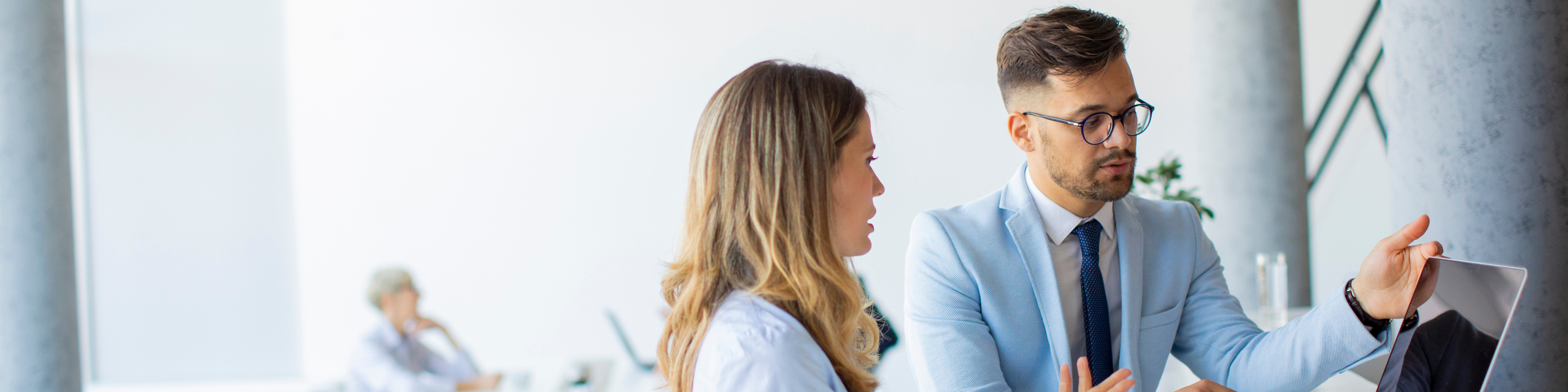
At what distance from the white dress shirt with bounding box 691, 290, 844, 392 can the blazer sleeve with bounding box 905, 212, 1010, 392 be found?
1.72ft

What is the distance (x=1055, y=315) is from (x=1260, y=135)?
3.10 meters

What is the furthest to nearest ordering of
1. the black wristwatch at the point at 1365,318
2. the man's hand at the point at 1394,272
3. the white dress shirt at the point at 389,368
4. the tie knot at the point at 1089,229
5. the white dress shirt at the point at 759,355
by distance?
the white dress shirt at the point at 389,368 < the tie knot at the point at 1089,229 < the black wristwatch at the point at 1365,318 < the man's hand at the point at 1394,272 < the white dress shirt at the point at 759,355

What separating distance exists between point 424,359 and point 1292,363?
11.8 ft

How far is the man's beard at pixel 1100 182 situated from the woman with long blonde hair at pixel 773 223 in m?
0.59

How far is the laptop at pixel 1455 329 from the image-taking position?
1001 mm

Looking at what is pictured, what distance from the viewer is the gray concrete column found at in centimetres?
291

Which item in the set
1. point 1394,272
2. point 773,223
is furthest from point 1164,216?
point 773,223

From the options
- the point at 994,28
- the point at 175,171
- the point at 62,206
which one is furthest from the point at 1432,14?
the point at 175,171

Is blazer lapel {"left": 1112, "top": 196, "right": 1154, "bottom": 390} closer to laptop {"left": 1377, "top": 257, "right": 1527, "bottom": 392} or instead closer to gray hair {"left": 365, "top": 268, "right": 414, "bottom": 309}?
laptop {"left": 1377, "top": 257, "right": 1527, "bottom": 392}

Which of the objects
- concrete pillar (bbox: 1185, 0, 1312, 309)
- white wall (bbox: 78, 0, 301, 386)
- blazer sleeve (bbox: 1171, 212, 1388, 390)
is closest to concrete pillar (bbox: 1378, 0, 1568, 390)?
blazer sleeve (bbox: 1171, 212, 1388, 390)

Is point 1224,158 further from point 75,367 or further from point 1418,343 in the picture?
point 75,367

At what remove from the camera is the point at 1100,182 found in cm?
150

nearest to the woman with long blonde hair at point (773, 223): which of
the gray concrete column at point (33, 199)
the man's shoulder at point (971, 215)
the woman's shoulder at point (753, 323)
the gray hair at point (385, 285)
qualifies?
the woman's shoulder at point (753, 323)

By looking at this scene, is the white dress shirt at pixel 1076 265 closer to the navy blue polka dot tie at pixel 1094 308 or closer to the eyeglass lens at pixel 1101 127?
the navy blue polka dot tie at pixel 1094 308
